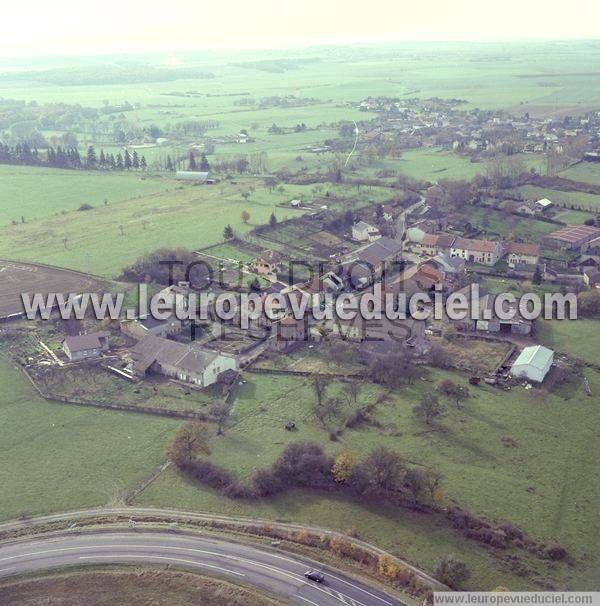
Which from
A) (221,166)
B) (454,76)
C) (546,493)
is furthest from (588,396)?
(454,76)

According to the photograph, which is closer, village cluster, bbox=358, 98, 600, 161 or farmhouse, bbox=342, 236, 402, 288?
farmhouse, bbox=342, 236, 402, 288

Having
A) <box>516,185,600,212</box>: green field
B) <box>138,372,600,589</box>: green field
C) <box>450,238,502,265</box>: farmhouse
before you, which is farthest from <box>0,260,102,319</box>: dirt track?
<box>516,185,600,212</box>: green field

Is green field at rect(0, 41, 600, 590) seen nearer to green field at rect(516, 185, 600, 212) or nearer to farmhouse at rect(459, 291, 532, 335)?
green field at rect(516, 185, 600, 212)

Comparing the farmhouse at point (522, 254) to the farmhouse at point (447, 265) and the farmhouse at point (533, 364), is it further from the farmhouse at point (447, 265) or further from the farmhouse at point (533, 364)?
the farmhouse at point (533, 364)

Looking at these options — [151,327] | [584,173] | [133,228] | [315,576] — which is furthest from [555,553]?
[584,173]

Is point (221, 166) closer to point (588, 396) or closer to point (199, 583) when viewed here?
point (588, 396)

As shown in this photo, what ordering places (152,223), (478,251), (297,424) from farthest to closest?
(152,223), (478,251), (297,424)

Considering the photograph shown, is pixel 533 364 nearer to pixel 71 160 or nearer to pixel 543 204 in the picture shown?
pixel 543 204
